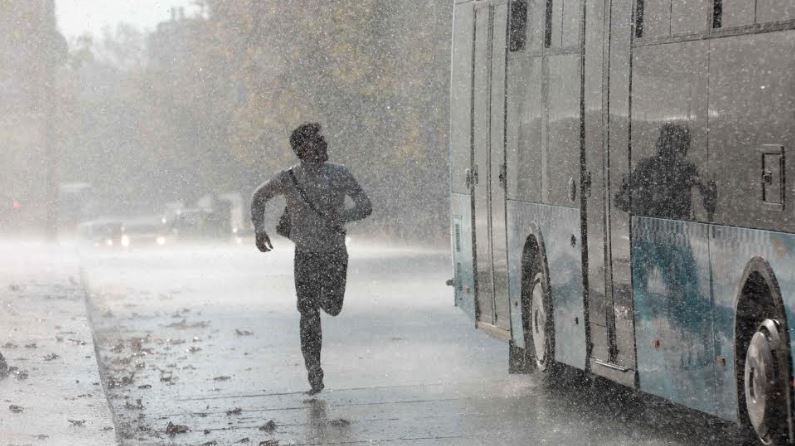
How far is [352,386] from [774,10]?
6.06 metres

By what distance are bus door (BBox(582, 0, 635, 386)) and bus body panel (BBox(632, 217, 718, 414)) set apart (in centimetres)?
24

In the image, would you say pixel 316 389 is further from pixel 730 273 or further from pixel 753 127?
pixel 753 127

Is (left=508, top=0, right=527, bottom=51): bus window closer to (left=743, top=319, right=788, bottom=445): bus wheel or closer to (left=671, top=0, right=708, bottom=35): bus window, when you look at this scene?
(left=671, top=0, right=708, bottom=35): bus window

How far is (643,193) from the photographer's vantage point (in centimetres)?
975

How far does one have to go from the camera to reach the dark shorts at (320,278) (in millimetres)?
12375

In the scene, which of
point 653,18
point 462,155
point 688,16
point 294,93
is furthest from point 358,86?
point 688,16

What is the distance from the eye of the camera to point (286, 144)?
5188 cm

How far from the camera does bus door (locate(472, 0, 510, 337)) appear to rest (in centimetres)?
1341

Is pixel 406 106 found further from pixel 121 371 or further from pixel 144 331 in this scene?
pixel 121 371

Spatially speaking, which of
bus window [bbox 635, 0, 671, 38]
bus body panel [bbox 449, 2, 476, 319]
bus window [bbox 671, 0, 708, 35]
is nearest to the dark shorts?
bus body panel [bbox 449, 2, 476, 319]

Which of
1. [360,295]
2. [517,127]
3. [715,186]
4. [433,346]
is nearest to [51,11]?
[360,295]

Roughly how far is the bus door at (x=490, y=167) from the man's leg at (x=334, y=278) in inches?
58.0

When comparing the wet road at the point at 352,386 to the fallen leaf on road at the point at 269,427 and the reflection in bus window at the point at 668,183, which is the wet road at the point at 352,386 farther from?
the reflection in bus window at the point at 668,183

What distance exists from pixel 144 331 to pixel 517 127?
8193mm
